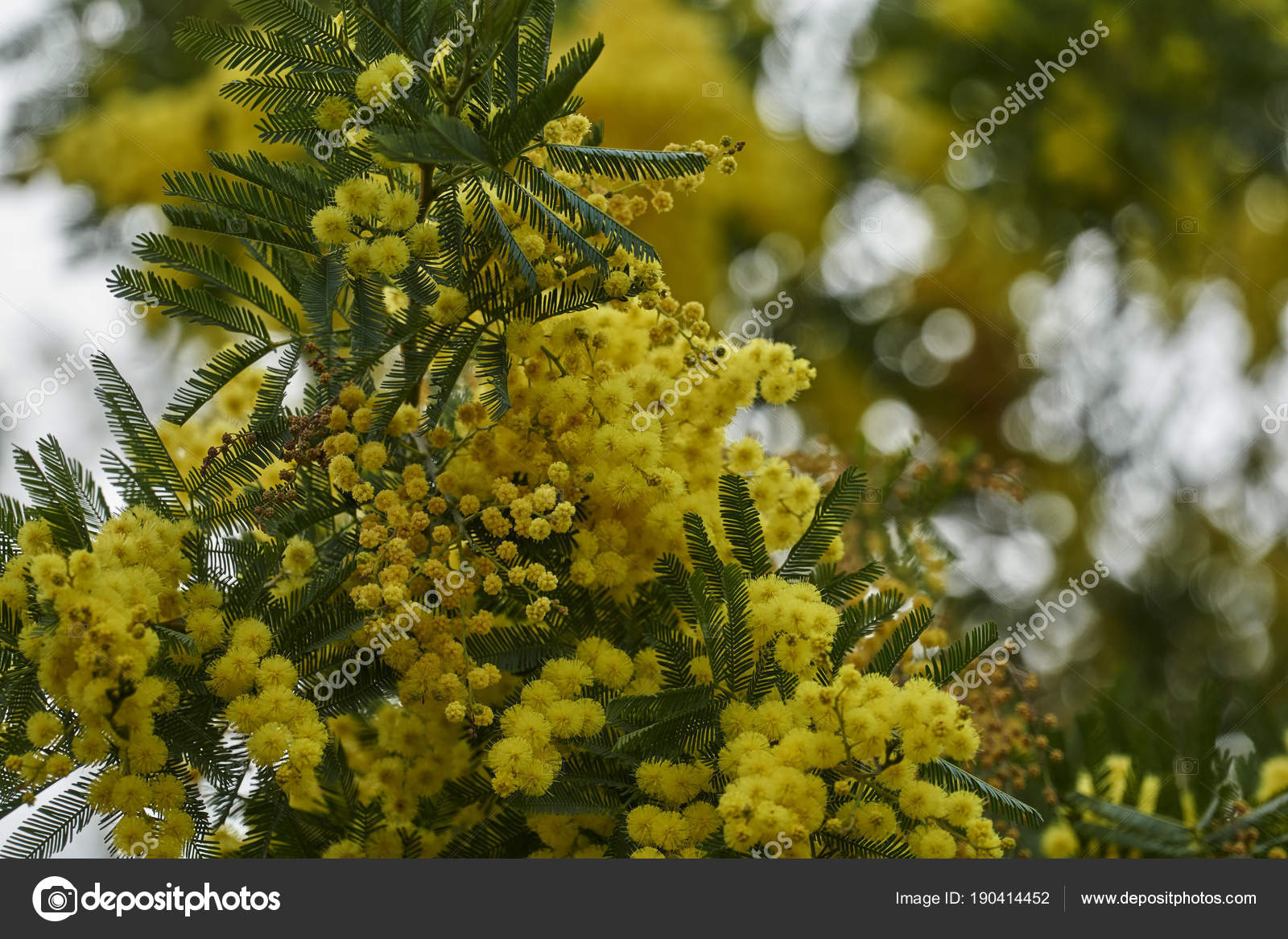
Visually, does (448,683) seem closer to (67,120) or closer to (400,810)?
(400,810)

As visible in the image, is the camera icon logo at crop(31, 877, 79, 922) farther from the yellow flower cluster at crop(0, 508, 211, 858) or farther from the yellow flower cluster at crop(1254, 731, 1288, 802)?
the yellow flower cluster at crop(1254, 731, 1288, 802)

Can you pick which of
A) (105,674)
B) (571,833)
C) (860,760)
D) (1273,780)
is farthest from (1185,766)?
(105,674)

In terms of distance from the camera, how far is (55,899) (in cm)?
129

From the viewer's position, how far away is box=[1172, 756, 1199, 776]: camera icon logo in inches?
82.8

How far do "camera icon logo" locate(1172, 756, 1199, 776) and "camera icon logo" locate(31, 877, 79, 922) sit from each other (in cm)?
187

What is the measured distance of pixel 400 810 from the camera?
60.4 inches

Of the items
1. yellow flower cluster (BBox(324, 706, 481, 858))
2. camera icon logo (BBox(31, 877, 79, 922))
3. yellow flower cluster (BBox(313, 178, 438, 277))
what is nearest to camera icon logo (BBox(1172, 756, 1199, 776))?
yellow flower cluster (BBox(324, 706, 481, 858))

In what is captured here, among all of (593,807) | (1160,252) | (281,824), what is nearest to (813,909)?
(593,807)

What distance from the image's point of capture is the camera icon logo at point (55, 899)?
1278mm

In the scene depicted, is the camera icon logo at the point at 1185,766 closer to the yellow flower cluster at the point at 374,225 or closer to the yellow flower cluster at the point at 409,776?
the yellow flower cluster at the point at 409,776

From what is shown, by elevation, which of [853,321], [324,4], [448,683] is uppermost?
[853,321]

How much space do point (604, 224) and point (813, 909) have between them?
0.85 metres

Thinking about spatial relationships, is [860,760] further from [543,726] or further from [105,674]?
[105,674]

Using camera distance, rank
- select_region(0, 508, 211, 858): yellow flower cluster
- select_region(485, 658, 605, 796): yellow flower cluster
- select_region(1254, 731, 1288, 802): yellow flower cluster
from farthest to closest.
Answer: select_region(1254, 731, 1288, 802): yellow flower cluster, select_region(485, 658, 605, 796): yellow flower cluster, select_region(0, 508, 211, 858): yellow flower cluster
